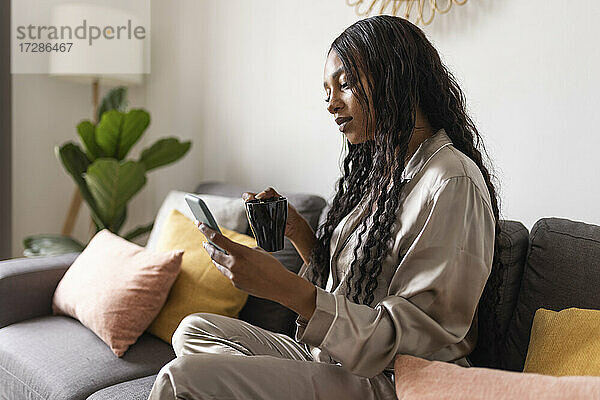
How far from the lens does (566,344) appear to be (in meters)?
1.27

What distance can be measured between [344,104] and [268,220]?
0.98ft

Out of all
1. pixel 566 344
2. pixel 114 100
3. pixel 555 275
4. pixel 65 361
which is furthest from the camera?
pixel 114 100

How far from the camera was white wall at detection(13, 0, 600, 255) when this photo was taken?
1.71 meters

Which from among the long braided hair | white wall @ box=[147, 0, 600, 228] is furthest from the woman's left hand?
white wall @ box=[147, 0, 600, 228]

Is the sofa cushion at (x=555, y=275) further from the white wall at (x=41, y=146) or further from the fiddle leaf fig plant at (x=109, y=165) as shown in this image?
the white wall at (x=41, y=146)

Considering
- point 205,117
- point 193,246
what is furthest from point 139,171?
point 193,246

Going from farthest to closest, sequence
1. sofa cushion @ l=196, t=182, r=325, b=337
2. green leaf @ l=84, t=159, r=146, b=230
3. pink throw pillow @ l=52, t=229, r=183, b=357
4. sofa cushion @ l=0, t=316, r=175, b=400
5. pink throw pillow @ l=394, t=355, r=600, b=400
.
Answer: green leaf @ l=84, t=159, r=146, b=230 → sofa cushion @ l=196, t=182, r=325, b=337 → pink throw pillow @ l=52, t=229, r=183, b=357 → sofa cushion @ l=0, t=316, r=175, b=400 → pink throw pillow @ l=394, t=355, r=600, b=400

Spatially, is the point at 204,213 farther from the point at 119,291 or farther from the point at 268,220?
the point at 119,291

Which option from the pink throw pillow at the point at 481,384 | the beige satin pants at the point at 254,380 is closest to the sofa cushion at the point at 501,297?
the beige satin pants at the point at 254,380

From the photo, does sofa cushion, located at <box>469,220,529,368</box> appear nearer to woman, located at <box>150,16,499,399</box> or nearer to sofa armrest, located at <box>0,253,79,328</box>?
woman, located at <box>150,16,499,399</box>

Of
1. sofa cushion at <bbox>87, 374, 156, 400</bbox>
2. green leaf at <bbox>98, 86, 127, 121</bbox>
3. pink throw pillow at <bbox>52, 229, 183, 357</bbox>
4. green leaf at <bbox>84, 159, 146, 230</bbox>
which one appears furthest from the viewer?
green leaf at <bbox>98, 86, 127, 121</bbox>

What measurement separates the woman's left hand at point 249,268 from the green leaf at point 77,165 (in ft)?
5.55

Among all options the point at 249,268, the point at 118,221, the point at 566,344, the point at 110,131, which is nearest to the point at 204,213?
the point at 249,268

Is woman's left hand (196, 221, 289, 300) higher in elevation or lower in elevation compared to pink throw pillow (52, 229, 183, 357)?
higher
